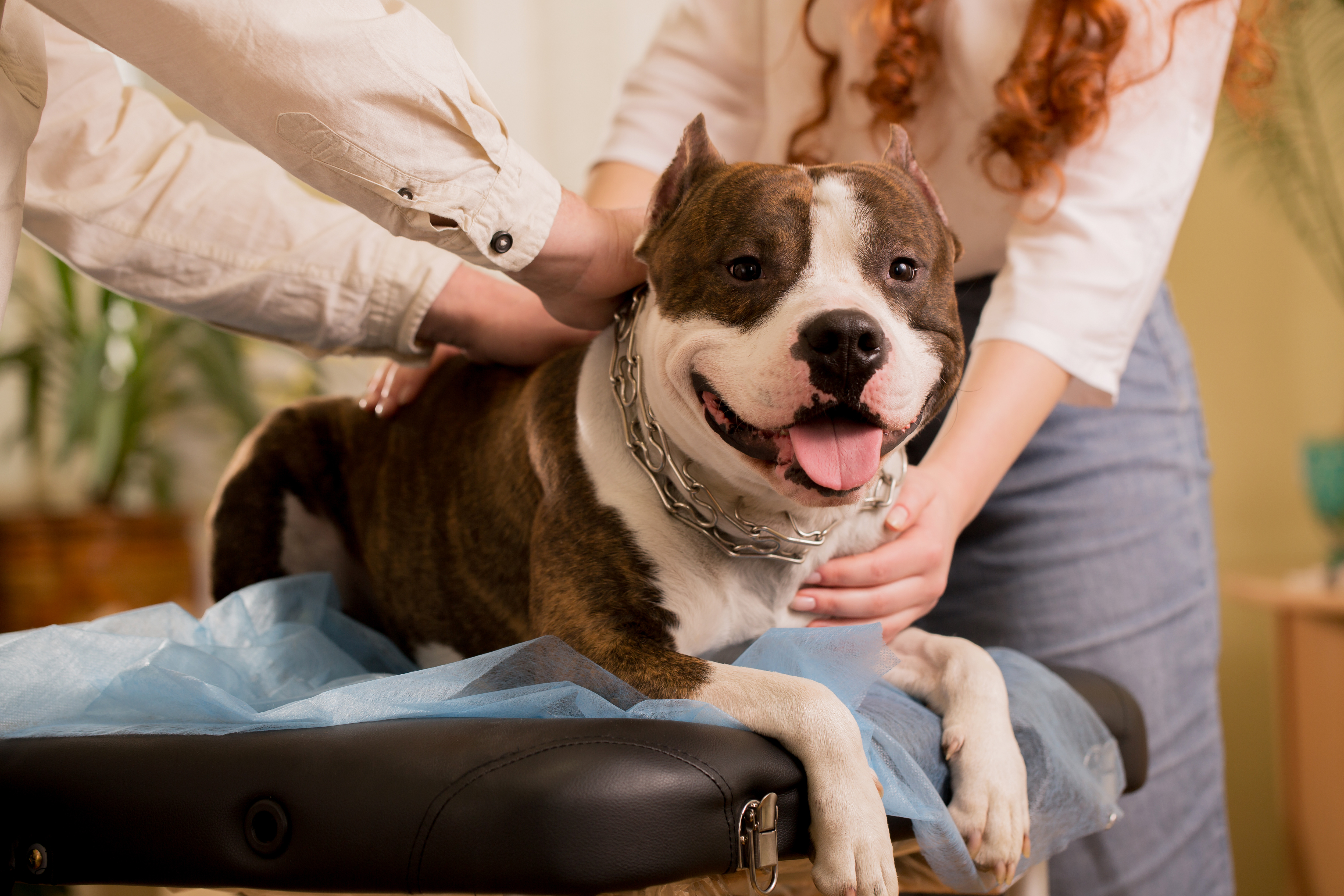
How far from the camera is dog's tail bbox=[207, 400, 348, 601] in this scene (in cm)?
124

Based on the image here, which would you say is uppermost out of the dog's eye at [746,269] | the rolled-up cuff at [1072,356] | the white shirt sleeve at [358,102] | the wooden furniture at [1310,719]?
the white shirt sleeve at [358,102]

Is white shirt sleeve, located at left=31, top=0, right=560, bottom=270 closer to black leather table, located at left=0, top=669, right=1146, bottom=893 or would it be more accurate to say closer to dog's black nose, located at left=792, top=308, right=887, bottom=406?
dog's black nose, located at left=792, top=308, right=887, bottom=406

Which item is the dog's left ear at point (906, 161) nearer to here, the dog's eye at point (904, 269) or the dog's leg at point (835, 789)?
the dog's eye at point (904, 269)

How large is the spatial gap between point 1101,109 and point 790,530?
0.65m

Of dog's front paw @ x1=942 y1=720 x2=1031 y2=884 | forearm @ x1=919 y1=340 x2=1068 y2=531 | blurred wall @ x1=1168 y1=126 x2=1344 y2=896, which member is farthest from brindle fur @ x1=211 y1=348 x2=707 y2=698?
blurred wall @ x1=1168 y1=126 x2=1344 y2=896

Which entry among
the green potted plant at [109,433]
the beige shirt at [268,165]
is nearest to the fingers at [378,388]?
the beige shirt at [268,165]

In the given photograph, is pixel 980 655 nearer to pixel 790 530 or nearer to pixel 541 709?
pixel 790 530

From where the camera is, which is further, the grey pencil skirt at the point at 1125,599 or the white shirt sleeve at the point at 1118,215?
the grey pencil skirt at the point at 1125,599

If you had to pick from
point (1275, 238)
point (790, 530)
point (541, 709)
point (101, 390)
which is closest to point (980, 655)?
point (790, 530)

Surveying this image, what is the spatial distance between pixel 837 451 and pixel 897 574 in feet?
0.64

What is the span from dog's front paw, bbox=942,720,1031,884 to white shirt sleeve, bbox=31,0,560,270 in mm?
557

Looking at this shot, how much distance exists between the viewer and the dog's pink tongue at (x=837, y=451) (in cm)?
80

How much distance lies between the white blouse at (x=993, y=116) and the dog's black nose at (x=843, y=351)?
41 centimetres

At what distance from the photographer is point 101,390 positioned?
308 cm
